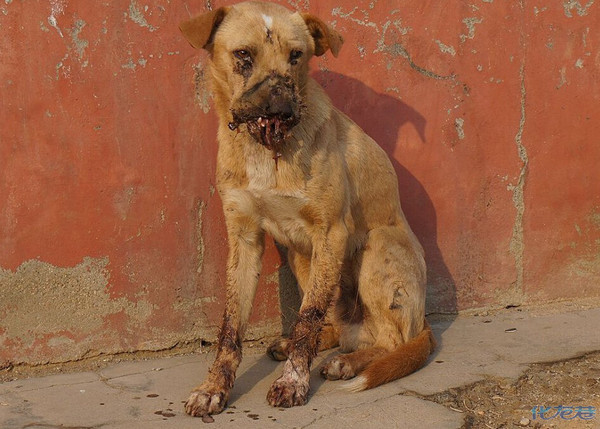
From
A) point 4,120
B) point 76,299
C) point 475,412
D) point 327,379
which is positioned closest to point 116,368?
point 76,299

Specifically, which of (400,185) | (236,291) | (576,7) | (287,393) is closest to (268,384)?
(287,393)

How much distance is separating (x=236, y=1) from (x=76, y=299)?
1791mm

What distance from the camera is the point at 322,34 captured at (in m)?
4.20

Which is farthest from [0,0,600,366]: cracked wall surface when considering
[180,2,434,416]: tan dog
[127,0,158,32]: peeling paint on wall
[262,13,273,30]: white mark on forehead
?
[262,13,273,30]: white mark on forehead

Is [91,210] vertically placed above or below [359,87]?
below

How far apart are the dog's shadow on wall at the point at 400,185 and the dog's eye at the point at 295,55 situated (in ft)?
2.64

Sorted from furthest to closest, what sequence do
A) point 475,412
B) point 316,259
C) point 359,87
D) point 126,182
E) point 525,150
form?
point 525,150
point 359,87
point 126,182
point 316,259
point 475,412

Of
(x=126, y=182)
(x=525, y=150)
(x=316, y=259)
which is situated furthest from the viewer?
(x=525, y=150)

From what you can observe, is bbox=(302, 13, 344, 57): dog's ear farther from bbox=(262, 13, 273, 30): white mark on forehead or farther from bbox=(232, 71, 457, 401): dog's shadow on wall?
bbox=(232, 71, 457, 401): dog's shadow on wall

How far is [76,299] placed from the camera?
444cm

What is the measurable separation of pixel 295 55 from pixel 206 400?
1.64 meters

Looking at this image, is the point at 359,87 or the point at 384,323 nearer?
the point at 384,323

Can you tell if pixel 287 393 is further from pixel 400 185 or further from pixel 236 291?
pixel 400 185

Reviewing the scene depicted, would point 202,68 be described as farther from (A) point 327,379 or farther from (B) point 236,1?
(A) point 327,379
